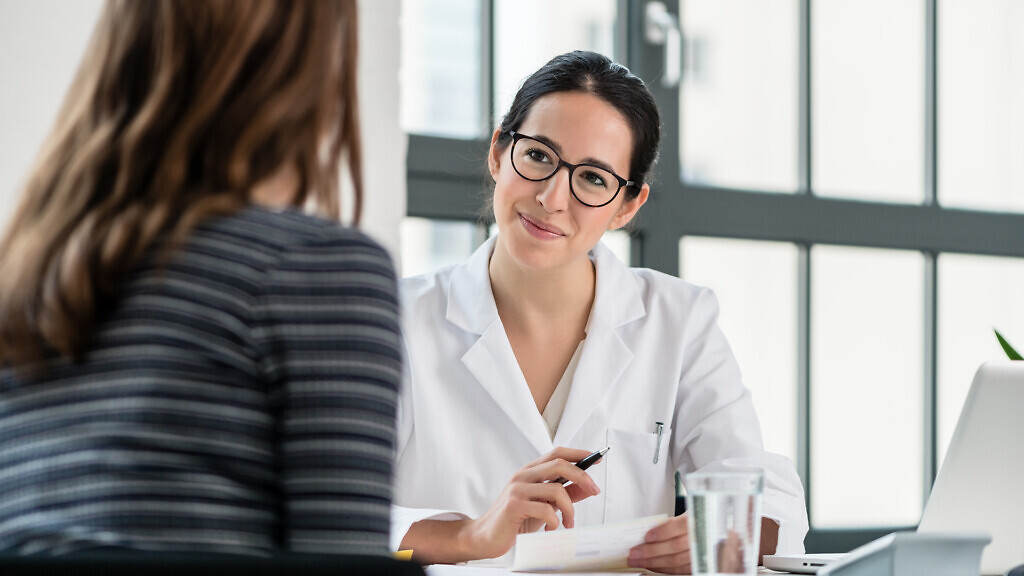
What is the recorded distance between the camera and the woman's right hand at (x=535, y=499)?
1453 millimetres

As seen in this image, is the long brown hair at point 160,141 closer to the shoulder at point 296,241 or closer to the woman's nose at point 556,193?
the shoulder at point 296,241

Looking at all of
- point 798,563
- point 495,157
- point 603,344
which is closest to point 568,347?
point 603,344

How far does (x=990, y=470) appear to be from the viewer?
131cm

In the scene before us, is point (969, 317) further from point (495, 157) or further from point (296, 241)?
point (296, 241)

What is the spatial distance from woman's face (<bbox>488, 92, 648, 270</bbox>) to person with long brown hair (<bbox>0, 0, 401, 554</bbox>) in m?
1.18

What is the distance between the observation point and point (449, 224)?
2.87 m

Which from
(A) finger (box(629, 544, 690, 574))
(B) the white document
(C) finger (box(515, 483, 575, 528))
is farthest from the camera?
(C) finger (box(515, 483, 575, 528))

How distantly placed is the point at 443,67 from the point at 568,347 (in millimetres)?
1132

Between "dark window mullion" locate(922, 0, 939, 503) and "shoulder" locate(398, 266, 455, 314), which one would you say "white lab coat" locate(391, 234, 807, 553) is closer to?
"shoulder" locate(398, 266, 455, 314)

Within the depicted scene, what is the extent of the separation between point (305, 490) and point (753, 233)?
2525 mm

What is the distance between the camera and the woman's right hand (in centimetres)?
145

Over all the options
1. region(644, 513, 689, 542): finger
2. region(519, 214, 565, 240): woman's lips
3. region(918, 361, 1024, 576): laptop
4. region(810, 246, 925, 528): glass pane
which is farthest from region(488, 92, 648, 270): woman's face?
region(810, 246, 925, 528): glass pane

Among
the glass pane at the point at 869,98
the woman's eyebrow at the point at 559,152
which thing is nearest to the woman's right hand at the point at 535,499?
the woman's eyebrow at the point at 559,152

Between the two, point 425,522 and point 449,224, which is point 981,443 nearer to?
point 425,522
